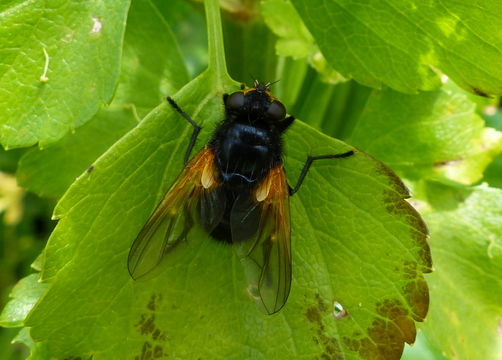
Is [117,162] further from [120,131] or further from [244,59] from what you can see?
[244,59]

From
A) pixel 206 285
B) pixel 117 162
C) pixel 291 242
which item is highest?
pixel 117 162

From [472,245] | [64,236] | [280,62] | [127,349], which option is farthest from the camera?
[280,62]

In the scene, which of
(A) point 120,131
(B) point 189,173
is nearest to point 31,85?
(B) point 189,173

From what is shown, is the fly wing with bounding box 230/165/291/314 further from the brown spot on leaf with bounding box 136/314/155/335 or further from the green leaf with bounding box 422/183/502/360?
the green leaf with bounding box 422/183/502/360

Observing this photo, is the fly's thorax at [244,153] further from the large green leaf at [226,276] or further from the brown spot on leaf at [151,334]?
the brown spot on leaf at [151,334]

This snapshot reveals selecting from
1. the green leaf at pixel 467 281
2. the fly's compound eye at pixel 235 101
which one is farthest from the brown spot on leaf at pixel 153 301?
the green leaf at pixel 467 281

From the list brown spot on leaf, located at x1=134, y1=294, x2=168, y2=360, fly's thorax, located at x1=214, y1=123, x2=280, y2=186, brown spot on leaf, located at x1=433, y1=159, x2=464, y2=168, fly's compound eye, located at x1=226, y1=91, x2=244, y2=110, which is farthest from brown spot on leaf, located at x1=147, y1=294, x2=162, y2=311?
brown spot on leaf, located at x1=433, y1=159, x2=464, y2=168
